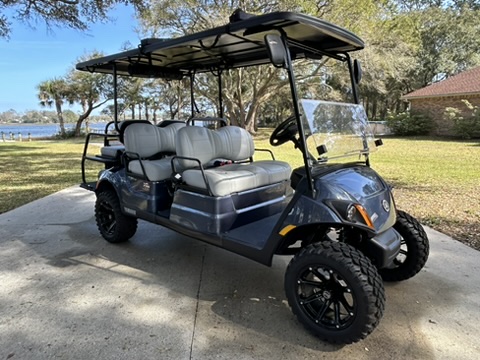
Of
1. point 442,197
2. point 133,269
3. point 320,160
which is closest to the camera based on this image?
point 320,160

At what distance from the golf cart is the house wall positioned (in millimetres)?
15497

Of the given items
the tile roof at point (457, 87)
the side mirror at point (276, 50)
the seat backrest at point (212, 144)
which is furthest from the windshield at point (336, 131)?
the tile roof at point (457, 87)

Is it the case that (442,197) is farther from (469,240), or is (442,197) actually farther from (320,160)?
(320,160)

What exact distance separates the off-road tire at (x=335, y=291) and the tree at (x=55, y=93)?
26.7 m

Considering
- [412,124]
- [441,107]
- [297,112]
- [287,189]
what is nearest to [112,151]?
[287,189]

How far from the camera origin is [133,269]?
2943 mm

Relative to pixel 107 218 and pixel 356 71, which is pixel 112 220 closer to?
pixel 107 218

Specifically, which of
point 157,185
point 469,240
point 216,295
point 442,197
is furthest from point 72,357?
point 442,197

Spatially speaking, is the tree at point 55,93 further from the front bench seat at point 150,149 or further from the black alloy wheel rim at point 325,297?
the black alloy wheel rim at point 325,297

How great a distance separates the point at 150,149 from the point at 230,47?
4.38 feet

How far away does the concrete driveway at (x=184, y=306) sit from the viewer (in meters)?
1.93

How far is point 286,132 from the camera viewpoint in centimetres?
244

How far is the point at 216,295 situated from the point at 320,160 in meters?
1.20

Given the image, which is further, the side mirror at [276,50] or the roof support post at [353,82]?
the roof support post at [353,82]
